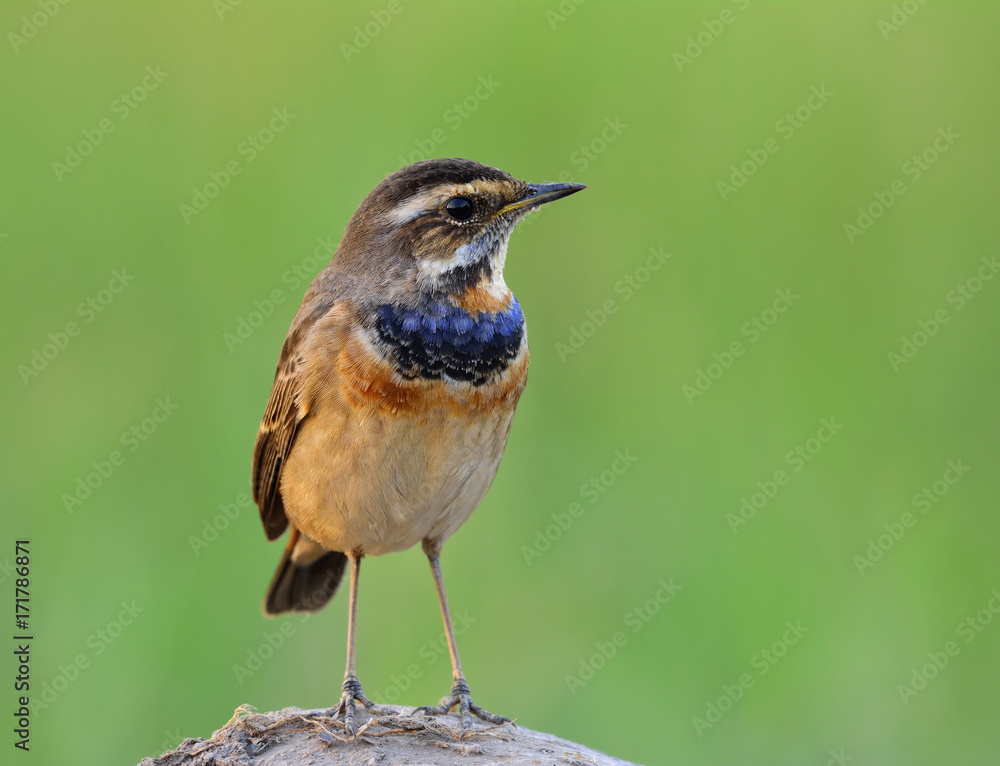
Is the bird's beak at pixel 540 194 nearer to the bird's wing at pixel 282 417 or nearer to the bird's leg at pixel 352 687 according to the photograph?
the bird's wing at pixel 282 417

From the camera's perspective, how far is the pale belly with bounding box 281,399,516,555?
6.17 meters

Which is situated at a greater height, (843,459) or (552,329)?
(552,329)

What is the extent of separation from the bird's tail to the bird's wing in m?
0.42

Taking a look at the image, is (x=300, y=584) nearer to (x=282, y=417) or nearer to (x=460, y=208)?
(x=282, y=417)

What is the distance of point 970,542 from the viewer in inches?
345

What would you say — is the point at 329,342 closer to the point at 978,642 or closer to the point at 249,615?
the point at 249,615

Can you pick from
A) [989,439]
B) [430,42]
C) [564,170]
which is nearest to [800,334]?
[989,439]

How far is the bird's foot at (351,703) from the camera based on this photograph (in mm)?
5961

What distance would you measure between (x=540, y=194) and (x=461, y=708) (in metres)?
2.93

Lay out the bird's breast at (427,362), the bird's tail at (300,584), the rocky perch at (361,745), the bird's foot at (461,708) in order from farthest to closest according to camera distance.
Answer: the bird's tail at (300,584), the bird's foot at (461,708), the bird's breast at (427,362), the rocky perch at (361,745)

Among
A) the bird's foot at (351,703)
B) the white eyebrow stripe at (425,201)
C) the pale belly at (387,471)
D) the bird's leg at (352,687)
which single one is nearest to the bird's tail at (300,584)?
the bird's leg at (352,687)

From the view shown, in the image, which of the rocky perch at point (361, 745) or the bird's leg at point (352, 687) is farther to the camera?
the bird's leg at point (352, 687)

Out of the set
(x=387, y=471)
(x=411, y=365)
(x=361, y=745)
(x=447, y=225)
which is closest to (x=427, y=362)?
(x=411, y=365)

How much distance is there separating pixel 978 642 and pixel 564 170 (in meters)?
4.96
